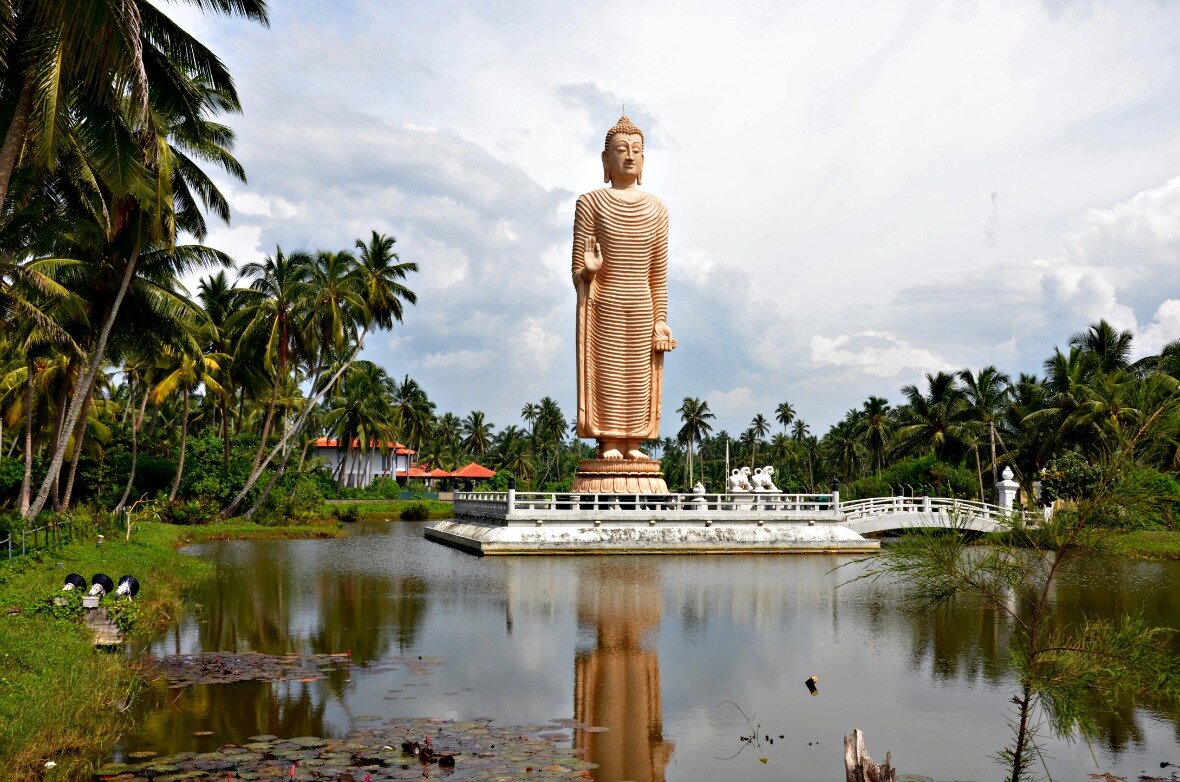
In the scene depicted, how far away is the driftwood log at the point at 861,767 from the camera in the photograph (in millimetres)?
6430

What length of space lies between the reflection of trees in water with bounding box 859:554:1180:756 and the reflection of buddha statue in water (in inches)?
491

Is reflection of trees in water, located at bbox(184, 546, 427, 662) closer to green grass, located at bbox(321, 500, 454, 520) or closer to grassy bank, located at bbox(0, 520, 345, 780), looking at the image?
grassy bank, located at bbox(0, 520, 345, 780)

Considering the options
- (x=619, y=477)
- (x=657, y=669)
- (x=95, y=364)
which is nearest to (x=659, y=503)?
(x=619, y=477)

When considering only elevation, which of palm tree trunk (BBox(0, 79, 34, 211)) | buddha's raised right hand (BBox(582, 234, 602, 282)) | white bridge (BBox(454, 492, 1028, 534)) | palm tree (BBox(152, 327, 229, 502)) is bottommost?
white bridge (BBox(454, 492, 1028, 534))

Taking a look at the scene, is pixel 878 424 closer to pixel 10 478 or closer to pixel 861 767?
pixel 10 478

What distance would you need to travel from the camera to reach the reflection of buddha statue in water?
106 feet

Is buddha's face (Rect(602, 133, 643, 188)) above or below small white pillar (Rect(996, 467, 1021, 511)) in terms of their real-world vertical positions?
above

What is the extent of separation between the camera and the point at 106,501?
36.3m

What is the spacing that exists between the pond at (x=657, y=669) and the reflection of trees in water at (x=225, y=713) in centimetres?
3

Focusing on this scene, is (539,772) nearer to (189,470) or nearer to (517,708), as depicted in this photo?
(517,708)

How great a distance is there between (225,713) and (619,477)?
2180 cm

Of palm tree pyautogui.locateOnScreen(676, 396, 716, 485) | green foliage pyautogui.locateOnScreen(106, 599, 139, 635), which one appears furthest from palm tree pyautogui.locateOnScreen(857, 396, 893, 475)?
green foliage pyautogui.locateOnScreen(106, 599, 139, 635)

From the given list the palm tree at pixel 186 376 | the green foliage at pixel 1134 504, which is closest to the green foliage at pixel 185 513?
the palm tree at pixel 186 376

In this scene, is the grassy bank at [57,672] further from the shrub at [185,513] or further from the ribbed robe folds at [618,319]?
the shrub at [185,513]
